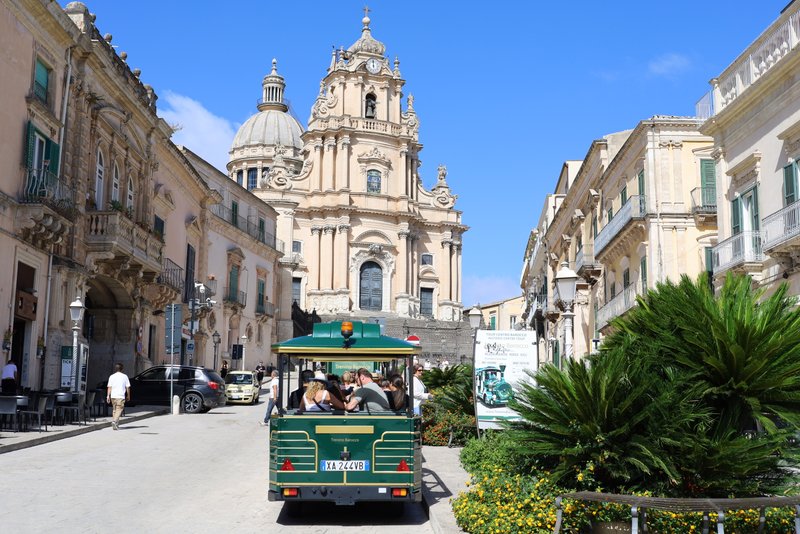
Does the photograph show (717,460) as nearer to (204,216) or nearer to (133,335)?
(133,335)

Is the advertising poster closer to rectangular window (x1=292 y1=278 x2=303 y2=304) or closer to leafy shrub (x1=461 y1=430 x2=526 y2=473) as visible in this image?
leafy shrub (x1=461 y1=430 x2=526 y2=473)

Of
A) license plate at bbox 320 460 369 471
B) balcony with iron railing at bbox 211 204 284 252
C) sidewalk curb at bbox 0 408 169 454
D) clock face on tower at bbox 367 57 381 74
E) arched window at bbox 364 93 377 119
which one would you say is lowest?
sidewalk curb at bbox 0 408 169 454

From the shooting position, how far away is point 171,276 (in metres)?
32.6

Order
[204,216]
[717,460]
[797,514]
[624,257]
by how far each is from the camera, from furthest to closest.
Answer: [204,216] → [624,257] → [717,460] → [797,514]

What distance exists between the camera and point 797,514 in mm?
7590

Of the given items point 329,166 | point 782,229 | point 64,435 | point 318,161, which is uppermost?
point 318,161

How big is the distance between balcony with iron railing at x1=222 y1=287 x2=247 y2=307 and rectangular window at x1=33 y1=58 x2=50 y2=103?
23.0 m

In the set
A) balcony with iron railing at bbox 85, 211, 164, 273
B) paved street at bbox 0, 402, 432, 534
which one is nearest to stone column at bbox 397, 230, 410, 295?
balcony with iron railing at bbox 85, 211, 164, 273

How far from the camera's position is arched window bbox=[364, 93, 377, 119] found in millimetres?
67500

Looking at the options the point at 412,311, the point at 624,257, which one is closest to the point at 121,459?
the point at 624,257

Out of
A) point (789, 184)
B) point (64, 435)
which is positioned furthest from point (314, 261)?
point (789, 184)

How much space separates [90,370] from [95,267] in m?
4.96

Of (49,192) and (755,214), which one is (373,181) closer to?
(49,192)

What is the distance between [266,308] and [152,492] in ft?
133
